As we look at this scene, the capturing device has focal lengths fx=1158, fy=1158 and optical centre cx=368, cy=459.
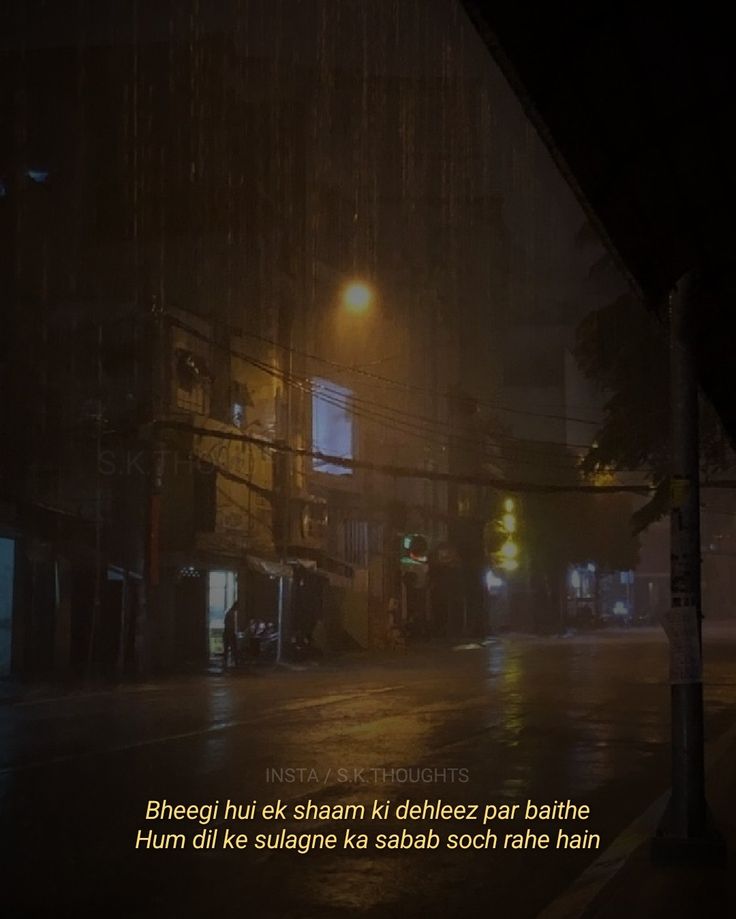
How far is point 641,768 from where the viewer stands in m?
13.1

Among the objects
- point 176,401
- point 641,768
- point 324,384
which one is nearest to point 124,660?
point 176,401

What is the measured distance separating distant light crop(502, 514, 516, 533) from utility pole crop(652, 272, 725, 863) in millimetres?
54343

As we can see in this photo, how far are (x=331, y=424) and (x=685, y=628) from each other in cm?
3530

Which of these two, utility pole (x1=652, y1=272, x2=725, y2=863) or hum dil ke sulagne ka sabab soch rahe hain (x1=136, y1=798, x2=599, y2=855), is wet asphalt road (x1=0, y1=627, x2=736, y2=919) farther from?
utility pole (x1=652, y1=272, x2=725, y2=863)

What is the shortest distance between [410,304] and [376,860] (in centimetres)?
4860

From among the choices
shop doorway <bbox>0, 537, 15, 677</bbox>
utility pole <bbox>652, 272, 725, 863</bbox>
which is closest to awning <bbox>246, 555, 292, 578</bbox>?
shop doorway <bbox>0, 537, 15, 677</bbox>

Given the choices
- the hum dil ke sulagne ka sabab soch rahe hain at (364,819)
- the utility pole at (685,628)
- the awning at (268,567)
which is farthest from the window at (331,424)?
the utility pole at (685,628)

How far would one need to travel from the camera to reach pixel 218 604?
114 ft

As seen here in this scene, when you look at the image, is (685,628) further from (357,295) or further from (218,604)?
(357,295)

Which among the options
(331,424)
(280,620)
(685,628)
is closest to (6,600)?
(280,620)

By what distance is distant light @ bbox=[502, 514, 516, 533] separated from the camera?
6244 centimetres

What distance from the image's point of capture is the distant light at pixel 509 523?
205 ft

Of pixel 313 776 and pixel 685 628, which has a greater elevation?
pixel 685 628

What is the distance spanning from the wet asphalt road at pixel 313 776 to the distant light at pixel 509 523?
118ft
